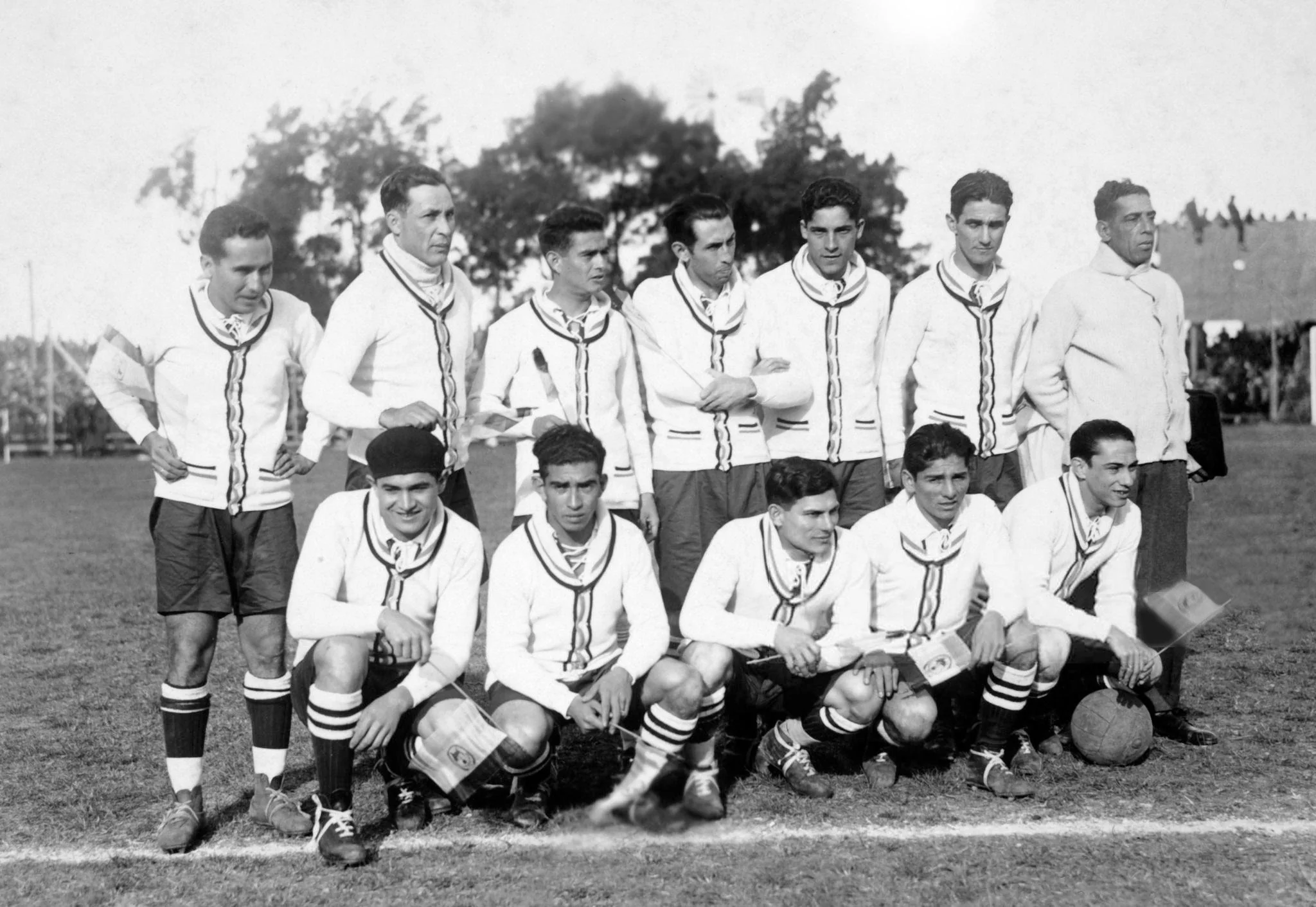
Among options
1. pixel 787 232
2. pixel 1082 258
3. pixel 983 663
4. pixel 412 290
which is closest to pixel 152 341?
pixel 412 290

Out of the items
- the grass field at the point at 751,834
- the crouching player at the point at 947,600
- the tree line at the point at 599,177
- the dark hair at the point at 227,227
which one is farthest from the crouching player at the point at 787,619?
the tree line at the point at 599,177

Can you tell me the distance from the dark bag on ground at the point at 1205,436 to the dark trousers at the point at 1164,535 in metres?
0.31

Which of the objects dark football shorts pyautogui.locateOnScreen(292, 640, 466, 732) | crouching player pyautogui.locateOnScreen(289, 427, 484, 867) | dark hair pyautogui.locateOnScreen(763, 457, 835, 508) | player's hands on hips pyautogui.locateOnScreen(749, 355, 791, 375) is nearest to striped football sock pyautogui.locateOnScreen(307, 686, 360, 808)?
crouching player pyautogui.locateOnScreen(289, 427, 484, 867)

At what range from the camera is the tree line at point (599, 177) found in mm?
19938

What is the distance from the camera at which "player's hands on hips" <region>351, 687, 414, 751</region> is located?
4.04m

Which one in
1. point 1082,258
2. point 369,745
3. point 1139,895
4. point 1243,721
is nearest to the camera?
point 1139,895

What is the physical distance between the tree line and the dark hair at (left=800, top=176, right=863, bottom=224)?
14.9m

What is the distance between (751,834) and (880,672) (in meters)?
0.77

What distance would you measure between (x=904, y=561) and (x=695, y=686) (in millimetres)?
1047

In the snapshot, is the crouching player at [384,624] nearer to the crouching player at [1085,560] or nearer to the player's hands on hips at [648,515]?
the player's hands on hips at [648,515]

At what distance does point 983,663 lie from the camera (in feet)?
15.6

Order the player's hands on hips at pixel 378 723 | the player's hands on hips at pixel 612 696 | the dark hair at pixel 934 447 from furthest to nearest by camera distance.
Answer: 1. the dark hair at pixel 934 447
2. the player's hands on hips at pixel 612 696
3. the player's hands on hips at pixel 378 723

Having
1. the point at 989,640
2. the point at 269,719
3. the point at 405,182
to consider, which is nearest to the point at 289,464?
the point at 269,719

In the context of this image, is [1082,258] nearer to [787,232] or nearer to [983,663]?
[983,663]
